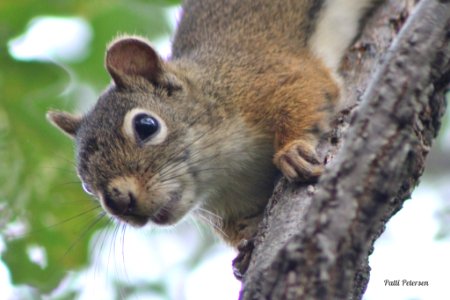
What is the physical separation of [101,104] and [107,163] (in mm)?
536

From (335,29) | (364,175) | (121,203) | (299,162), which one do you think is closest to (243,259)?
(299,162)

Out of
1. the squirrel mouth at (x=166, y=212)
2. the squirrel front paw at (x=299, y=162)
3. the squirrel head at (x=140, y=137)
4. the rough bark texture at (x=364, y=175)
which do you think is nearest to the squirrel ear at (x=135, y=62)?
the squirrel head at (x=140, y=137)

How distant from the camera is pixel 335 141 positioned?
3660mm

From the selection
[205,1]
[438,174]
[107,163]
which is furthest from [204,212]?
[438,174]

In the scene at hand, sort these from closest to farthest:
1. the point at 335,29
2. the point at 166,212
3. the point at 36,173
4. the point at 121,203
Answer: the point at 121,203, the point at 166,212, the point at 36,173, the point at 335,29

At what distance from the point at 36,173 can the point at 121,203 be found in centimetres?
94

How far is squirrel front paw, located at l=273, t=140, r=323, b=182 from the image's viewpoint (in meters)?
3.34

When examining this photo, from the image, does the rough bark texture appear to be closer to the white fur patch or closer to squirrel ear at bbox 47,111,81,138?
the white fur patch

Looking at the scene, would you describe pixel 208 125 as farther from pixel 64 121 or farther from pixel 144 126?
pixel 64 121

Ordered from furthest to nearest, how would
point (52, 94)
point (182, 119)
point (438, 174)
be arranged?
point (438, 174) → point (52, 94) → point (182, 119)

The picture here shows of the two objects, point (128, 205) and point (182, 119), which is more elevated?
point (182, 119)

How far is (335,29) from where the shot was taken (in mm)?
5094

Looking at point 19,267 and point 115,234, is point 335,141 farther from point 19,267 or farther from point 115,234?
point 19,267

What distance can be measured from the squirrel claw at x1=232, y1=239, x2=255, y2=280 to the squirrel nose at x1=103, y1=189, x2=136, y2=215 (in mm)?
581
